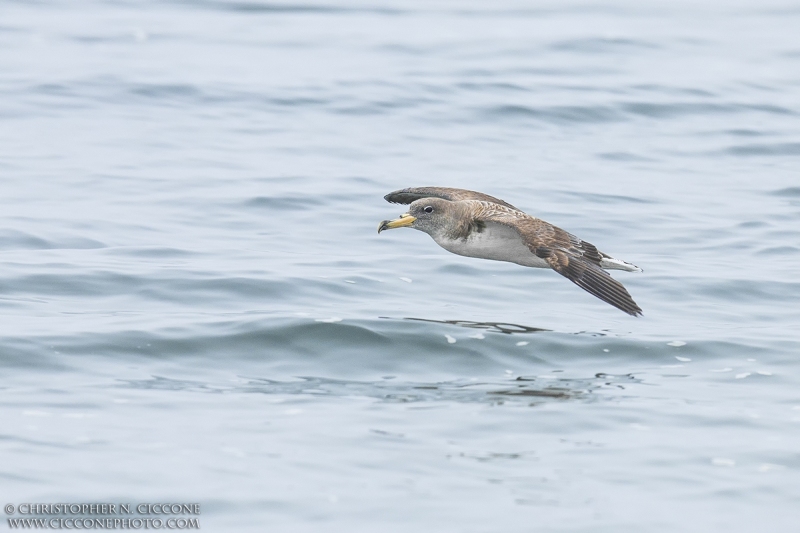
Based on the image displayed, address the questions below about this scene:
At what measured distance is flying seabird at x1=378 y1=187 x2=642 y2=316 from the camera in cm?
1376

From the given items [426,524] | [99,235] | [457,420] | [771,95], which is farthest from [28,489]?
[771,95]

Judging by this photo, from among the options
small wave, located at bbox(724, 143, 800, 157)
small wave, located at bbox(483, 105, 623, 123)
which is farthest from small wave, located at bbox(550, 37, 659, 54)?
small wave, located at bbox(724, 143, 800, 157)

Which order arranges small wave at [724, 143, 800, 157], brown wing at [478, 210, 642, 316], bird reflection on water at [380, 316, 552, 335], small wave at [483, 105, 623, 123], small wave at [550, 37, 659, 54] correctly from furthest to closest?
small wave at [550, 37, 659, 54] → small wave at [483, 105, 623, 123] → small wave at [724, 143, 800, 157] → bird reflection on water at [380, 316, 552, 335] → brown wing at [478, 210, 642, 316]

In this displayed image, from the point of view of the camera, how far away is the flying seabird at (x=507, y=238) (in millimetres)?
13758

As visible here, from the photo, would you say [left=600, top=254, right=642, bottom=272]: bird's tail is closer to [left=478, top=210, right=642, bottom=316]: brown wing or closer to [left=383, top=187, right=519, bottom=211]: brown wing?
[left=478, top=210, right=642, bottom=316]: brown wing

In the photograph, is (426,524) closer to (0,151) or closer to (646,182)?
(646,182)

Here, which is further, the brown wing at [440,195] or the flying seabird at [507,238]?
the brown wing at [440,195]

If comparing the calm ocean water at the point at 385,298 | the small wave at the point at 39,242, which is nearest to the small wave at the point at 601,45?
the calm ocean water at the point at 385,298

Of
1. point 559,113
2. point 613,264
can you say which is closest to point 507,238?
point 613,264

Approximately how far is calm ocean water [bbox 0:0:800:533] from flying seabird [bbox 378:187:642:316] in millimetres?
803

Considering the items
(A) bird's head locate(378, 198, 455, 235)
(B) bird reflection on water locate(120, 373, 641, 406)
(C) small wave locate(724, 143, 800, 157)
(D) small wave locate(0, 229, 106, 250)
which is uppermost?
(A) bird's head locate(378, 198, 455, 235)

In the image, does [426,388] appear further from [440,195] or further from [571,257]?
[440,195]

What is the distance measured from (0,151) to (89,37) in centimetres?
1326

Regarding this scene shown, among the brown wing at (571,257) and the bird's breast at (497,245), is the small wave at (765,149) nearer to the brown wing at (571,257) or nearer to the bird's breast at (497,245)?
the bird's breast at (497,245)
